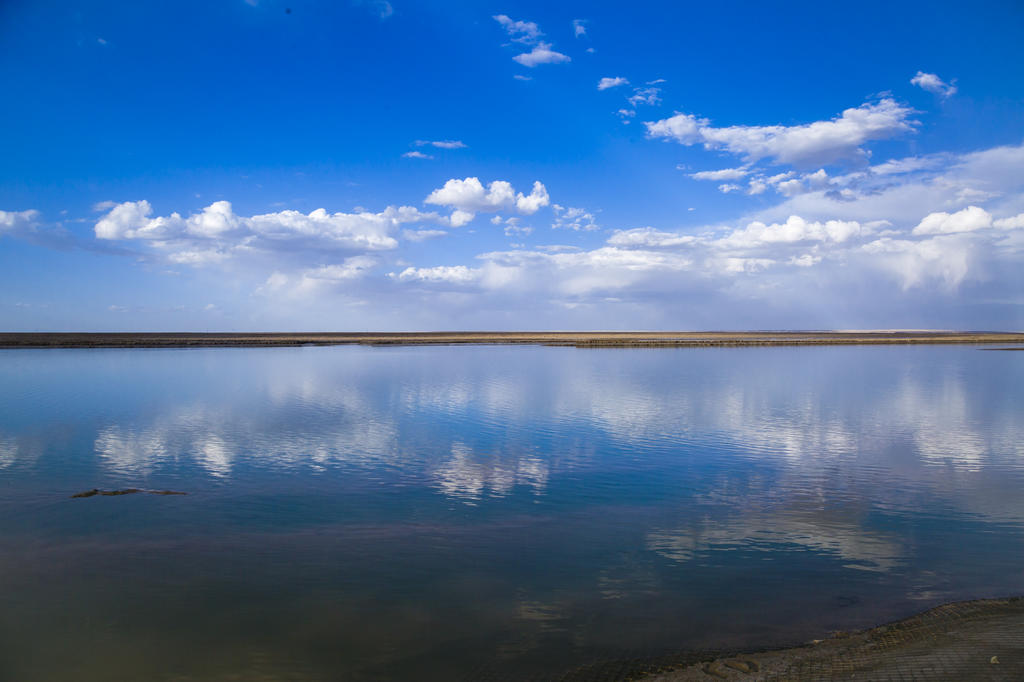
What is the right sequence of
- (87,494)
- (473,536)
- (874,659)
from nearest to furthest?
(874,659)
(473,536)
(87,494)

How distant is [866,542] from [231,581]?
9839 millimetres

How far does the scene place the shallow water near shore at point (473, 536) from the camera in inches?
294

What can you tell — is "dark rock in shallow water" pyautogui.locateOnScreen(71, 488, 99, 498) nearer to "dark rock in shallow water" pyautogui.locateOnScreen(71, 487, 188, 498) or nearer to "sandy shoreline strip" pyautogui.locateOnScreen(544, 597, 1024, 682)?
"dark rock in shallow water" pyautogui.locateOnScreen(71, 487, 188, 498)

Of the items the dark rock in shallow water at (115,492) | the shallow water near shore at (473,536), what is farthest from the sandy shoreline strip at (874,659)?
the dark rock in shallow water at (115,492)

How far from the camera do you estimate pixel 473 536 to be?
10.9 m

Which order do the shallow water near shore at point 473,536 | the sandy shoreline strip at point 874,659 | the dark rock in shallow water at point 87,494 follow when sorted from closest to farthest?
the sandy shoreline strip at point 874,659 < the shallow water near shore at point 473,536 < the dark rock in shallow water at point 87,494

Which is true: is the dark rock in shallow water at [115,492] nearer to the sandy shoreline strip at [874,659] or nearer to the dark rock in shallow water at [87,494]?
the dark rock in shallow water at [87,494]

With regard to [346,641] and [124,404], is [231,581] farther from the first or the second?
[124,404]

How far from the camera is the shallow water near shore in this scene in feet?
24.5

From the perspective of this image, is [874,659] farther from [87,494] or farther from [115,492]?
[87,494]

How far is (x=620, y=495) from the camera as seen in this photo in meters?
13.4

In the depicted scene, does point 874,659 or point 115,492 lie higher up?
point 115,492

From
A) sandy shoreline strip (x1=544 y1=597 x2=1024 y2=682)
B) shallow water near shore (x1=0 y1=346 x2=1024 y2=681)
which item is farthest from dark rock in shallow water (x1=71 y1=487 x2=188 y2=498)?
sandy shoreline strip (x1=544 y1=597 x2=1024 y2=682)

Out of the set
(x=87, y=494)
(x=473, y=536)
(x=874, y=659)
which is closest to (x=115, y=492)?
(x=87, y=494)
